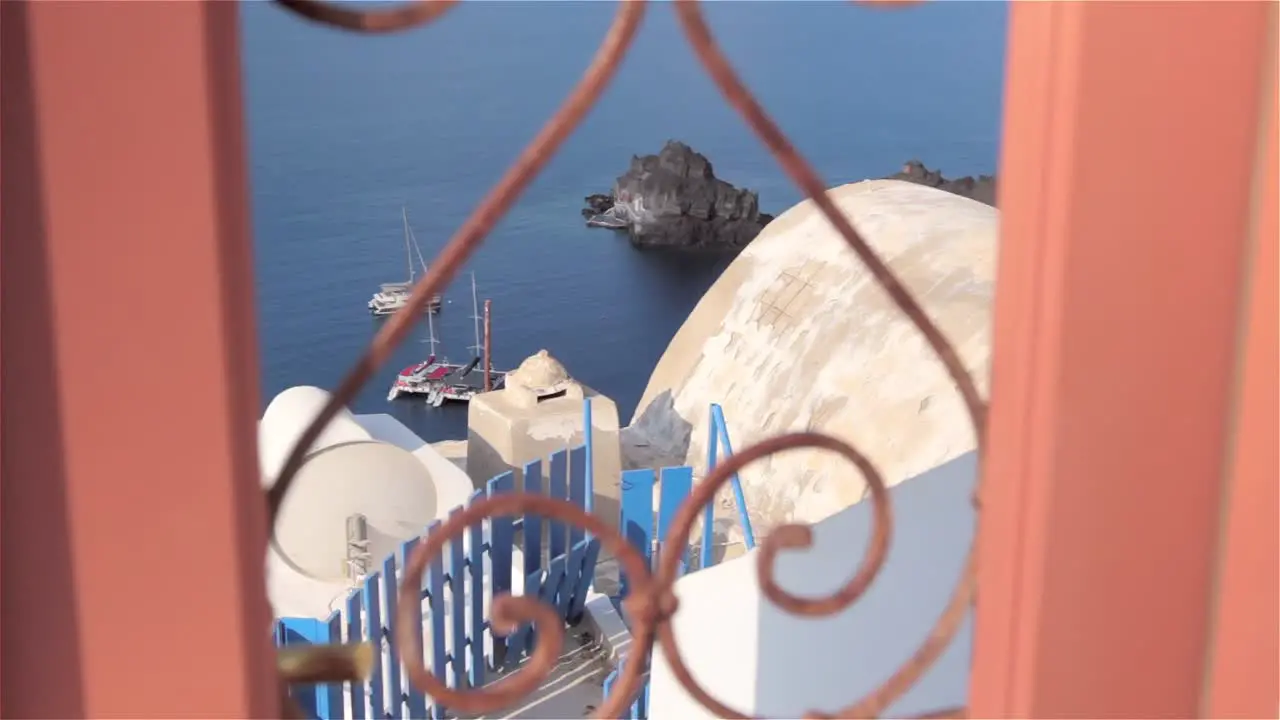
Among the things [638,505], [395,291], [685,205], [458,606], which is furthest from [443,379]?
[458,606]

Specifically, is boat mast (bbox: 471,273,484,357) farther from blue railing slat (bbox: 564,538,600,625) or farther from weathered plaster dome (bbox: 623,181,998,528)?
blue railing slat (bbox: 564,538,600,625)

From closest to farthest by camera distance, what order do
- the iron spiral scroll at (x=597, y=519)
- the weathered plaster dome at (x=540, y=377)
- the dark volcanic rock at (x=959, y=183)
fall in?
1. the iron spiral scroll at (x=597, y=519)
2. the weathered plaster dome at (x=540, y=377)
3. the dark volcanic rock at (x=959, y=183)

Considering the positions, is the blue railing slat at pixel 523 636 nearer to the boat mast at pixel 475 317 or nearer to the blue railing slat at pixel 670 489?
the blue railing slat at pixel 670 489

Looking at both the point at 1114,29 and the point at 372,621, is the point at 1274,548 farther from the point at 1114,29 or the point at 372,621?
the point at 372,621

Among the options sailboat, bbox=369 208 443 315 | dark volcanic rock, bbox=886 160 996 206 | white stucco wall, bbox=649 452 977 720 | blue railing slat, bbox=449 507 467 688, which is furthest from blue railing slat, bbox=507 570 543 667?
sailboat, bbox=369 208 443 315

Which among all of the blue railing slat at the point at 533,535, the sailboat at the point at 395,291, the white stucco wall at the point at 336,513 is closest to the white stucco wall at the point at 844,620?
the blue railing slat at the point at 533,535

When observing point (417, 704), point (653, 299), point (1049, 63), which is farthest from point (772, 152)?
point (653, 299)

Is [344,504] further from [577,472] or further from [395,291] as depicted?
[395,291]
